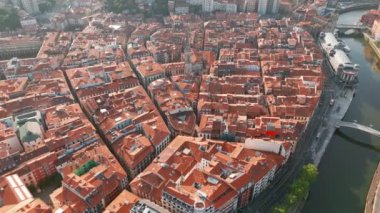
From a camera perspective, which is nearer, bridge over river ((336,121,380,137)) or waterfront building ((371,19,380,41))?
bridge over river ((336,121,380,137))

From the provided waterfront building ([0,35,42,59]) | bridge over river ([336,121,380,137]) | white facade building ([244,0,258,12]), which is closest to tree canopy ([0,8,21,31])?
waterfront building ([0,35,42,59])

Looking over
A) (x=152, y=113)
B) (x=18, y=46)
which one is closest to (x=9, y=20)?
(x=18, y=46)

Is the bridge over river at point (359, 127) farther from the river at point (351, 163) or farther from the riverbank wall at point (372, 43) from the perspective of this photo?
the riverbank wall at point (372, 43)

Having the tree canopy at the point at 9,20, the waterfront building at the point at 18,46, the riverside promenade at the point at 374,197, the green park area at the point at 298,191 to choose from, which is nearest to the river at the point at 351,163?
the riverside promenade at the point at 374,197

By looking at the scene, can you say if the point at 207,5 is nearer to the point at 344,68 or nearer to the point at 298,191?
the point at 344,68

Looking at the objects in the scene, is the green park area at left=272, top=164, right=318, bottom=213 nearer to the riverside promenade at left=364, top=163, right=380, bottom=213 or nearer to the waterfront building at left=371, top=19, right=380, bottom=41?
the riverside promenade at left=364, top=163, right=380, bottom=213

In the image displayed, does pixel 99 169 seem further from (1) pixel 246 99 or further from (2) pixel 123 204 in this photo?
(1) pixel 246 99
